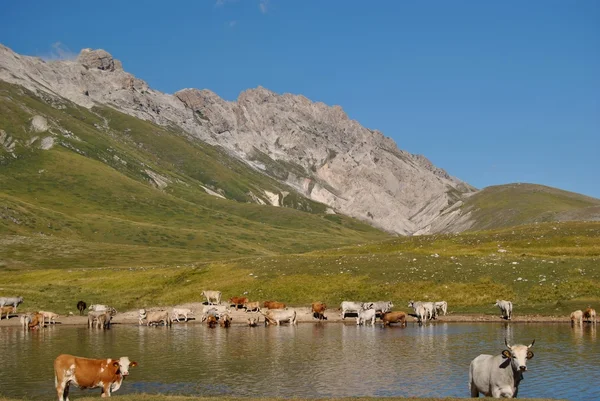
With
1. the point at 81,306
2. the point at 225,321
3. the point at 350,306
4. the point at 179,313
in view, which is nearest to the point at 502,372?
the point at 350,306

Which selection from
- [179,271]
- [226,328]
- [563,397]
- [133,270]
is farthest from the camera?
[133,270]

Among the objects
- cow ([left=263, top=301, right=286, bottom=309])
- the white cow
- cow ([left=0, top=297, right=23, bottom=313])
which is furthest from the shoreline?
cow ([left=0, top=297, right=23, bottom=313])

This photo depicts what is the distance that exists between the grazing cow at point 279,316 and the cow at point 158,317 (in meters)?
10.7

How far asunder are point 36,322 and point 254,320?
2253 centimetres

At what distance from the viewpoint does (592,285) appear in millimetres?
63562

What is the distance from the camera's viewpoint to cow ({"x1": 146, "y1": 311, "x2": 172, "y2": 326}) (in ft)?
211

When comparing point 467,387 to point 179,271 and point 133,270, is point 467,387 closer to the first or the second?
point 179,271

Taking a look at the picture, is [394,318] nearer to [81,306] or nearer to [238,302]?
[238,302]

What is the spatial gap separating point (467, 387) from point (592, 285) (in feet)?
132

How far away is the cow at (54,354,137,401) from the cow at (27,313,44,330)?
129 ft

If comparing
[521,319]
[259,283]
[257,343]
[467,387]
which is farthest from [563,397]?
[259,283]

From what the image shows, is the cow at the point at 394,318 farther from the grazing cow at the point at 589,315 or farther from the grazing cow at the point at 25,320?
the grazing cow at the point at 25,320

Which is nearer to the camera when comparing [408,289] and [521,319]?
[521,319]

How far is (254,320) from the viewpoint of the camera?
202 ft
